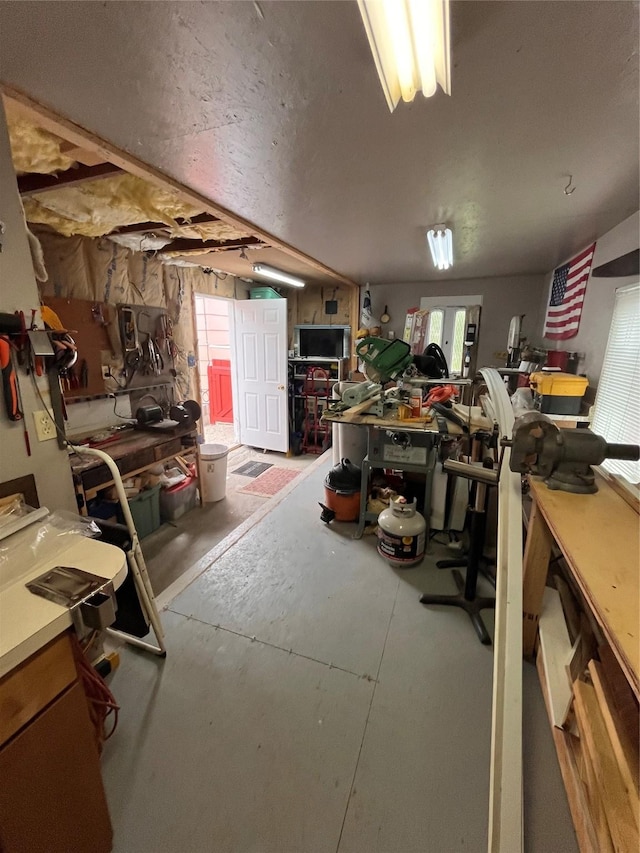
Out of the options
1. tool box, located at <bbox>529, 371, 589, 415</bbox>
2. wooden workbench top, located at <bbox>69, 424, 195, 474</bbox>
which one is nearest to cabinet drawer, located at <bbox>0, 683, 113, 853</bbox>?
wooden workbench top, located at <bbox>69, 424, 195, 474</bbox>

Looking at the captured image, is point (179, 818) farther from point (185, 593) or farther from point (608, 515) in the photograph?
point (608, 515)

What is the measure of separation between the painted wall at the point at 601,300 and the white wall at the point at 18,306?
9.90 feet

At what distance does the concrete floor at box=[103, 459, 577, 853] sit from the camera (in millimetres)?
1110

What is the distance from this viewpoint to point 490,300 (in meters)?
4.55

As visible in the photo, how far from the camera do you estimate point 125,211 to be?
7.54 feet

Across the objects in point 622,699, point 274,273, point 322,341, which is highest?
point 274,273

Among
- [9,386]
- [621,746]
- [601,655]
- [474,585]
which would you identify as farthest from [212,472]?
[621,746]

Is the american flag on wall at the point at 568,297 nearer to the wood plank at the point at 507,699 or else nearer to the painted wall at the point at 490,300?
the painted wall at the point at 490,300

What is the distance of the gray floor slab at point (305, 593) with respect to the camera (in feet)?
5.90

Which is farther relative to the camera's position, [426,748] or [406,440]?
[406,440]

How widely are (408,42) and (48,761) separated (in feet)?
6.80

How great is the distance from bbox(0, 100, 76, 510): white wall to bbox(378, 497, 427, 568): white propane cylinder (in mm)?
1902

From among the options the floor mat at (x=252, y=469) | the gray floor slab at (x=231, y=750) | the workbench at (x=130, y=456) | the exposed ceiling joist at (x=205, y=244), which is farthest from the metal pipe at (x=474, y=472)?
the floor mat at (x=252, y=469)

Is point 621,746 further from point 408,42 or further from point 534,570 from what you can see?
point 408,42
